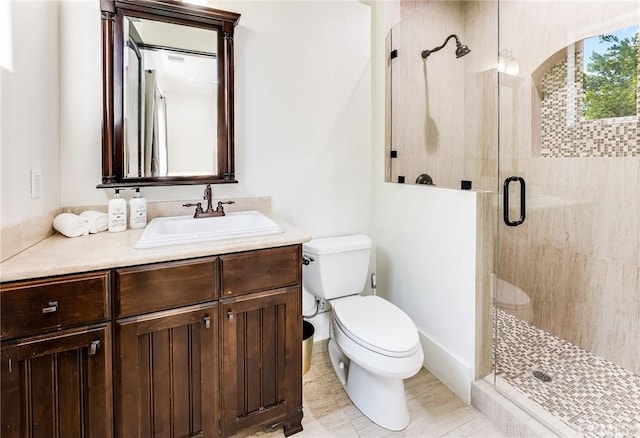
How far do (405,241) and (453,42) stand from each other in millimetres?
1460

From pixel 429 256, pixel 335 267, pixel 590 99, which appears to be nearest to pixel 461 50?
Answer: pixel 590 99

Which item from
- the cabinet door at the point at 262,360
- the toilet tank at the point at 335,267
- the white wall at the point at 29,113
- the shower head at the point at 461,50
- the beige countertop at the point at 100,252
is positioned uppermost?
the shower head at the point at 461,50

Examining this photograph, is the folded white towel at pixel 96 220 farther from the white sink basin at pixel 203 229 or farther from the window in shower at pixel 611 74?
the window in shower at pixel 611 74

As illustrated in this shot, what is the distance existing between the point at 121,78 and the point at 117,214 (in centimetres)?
66

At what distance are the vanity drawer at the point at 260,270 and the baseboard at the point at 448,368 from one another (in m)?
1.03

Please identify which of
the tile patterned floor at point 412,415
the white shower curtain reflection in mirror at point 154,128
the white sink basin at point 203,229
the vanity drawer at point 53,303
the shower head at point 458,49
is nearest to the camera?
the vanity drawer at point 53,303

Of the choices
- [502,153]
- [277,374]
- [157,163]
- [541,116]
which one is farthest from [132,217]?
[541,116]

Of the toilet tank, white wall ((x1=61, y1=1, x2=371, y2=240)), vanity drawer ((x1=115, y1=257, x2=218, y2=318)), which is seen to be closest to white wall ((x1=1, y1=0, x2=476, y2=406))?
white wall ((x1=61, y1=1, x2=371, y2=240))

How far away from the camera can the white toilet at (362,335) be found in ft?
4.96

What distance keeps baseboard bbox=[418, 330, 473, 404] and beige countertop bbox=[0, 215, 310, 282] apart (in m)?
1.10

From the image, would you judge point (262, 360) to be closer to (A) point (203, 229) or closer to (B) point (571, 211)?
(A) point (203, 229)

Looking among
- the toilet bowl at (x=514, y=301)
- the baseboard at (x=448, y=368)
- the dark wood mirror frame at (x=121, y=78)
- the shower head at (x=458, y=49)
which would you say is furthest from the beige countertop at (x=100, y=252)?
the shower head at (x=458, y=49)

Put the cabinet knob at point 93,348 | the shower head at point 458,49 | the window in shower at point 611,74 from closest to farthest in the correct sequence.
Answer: the cabinet knob at point 93,348
the window in shower at point 611,74
the shower head at point 458,49

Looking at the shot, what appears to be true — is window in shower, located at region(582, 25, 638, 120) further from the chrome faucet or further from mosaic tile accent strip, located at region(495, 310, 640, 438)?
the chrome faucet
